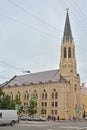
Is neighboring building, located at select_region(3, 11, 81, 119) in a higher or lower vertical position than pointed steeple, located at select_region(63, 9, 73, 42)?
lower

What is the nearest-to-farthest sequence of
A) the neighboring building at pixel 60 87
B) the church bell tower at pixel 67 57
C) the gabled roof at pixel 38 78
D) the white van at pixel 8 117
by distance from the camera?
the white van at pixel 8 117 < the neighboring building at pixel 60 87 < the gabled roof at pixel 38 78 < the church bell tower at pixel 67 57

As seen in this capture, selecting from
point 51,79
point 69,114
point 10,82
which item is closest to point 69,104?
point 69,114

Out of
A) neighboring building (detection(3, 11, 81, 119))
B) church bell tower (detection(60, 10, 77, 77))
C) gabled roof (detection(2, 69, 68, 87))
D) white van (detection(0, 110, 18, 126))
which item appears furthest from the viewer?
church bell tower (detection(60, 10, 77, 77))

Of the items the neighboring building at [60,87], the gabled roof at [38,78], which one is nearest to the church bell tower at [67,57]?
the neighboring building at [60,87]

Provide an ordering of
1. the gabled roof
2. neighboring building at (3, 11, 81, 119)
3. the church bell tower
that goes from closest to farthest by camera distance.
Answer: neighboring building at (3, 11, 81, 119) → the gabled roof → the church bell tower

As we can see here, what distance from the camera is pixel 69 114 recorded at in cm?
11131

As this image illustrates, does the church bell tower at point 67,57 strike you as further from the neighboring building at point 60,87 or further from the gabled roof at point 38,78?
the gabled roof at point 38,78

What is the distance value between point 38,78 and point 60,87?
14547 mm

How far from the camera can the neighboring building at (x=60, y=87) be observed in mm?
109438

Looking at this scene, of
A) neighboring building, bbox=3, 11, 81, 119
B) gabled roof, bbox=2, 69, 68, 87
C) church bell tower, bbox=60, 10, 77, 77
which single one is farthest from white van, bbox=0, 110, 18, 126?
church bell tower, bbox=60, 10, 77, 77

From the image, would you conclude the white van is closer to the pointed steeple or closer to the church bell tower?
the church bell tower

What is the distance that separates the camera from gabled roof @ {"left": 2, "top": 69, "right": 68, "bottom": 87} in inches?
4488

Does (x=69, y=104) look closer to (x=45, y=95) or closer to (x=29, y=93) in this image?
(x=45, y=95)

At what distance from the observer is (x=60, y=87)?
10900 centimetres
